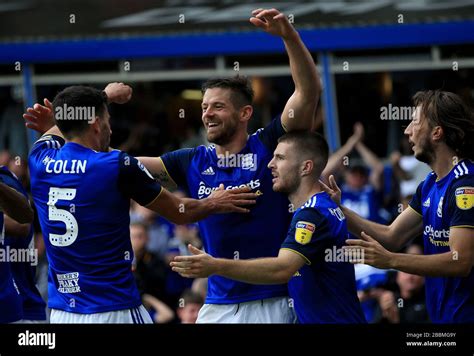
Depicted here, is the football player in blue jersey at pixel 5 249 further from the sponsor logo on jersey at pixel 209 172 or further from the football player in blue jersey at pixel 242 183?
the sponsor logo on jersey at pixel 209 172

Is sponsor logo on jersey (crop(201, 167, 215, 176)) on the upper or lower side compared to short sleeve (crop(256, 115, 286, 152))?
lower

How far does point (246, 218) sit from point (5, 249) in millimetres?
1626

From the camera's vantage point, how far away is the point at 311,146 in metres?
5.83

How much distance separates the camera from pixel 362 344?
576 cm

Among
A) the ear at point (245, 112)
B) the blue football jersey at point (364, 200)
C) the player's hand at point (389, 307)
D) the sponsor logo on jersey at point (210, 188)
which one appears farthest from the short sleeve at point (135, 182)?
the blue football jersey at point (364, 200)

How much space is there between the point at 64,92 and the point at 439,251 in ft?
7.70

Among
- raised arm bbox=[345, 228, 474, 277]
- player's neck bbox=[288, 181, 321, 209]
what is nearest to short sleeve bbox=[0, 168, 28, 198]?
player's neck bbox=[288, 181, 321, 209]

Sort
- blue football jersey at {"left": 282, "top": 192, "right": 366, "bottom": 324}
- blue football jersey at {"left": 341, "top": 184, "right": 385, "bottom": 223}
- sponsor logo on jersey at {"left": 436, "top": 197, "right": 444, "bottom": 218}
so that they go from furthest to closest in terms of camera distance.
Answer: blue football jersey at {"left": 341, "top": 184, "right": 385, "bottom": 223}, sponsor logo on jersey at {"left": 436, "top": 197, "right": 444, "bottom": 218}, blue football jersey at {"left": 282, "top": 192, "right": 366, "bottom": 324}

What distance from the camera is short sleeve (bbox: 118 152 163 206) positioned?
5711mm

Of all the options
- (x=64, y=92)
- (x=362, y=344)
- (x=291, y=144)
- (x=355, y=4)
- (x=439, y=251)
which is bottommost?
(x=362, y=344)

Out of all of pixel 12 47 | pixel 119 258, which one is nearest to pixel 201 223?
pixel 119 258

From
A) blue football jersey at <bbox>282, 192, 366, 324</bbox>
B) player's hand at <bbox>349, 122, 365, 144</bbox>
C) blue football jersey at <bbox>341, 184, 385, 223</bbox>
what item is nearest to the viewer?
blue football jersey at <bbox>282, 192, 366, 324</bbox>

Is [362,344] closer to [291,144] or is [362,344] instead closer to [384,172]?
[291,144]

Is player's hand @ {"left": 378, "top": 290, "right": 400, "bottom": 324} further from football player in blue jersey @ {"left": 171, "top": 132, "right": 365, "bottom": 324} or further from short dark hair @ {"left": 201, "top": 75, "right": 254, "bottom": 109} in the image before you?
short dark hair @ {"left": 201, "top": 75, "right": 254, "bottom": 109}
